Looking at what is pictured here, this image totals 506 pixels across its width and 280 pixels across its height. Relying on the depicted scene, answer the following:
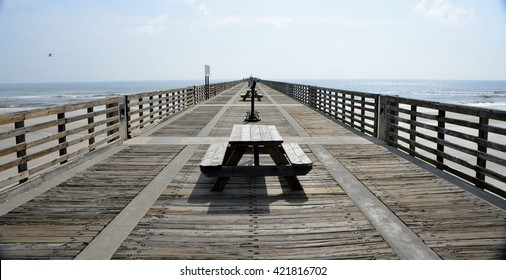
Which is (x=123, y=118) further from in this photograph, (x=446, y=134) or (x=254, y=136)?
(x=446, y=134)

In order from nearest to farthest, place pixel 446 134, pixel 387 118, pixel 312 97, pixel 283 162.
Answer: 1. pixel 283 162
2. pixel 446 134
3. pixel 387 118
4. pixel 312 97

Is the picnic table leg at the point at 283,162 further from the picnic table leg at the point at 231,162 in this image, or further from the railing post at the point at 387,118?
the railing post at the point at 387,118

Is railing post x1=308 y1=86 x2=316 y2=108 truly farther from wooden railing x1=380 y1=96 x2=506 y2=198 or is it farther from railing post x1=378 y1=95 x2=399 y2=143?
wooden railing x1=380 y1=96 x2=506 y2=198

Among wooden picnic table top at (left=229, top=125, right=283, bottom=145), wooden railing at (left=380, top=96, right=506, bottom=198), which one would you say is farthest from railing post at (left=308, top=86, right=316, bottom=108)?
wooden picnic table top at (left=229, top=125, right=283, bottom=145)

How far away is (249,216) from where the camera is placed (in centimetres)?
472

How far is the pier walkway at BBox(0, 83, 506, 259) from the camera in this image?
12.5ft

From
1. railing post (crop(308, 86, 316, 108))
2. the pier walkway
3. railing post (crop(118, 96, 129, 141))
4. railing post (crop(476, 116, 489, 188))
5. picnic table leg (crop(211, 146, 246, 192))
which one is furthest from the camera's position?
railing post (crop(308, 86, 316, 108))

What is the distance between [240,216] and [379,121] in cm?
683

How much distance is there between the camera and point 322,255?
3.66 metres

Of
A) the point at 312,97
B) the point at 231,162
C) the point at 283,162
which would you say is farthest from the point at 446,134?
the point at 312,97

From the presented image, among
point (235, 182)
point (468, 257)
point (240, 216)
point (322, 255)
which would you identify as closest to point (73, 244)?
point (240, 216)

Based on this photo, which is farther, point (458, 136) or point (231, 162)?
point (458, 136)

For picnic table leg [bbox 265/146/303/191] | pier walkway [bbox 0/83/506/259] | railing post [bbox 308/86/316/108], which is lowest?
pier walkway [bbox 0/83/506/259]

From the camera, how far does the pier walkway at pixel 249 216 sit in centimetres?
382
